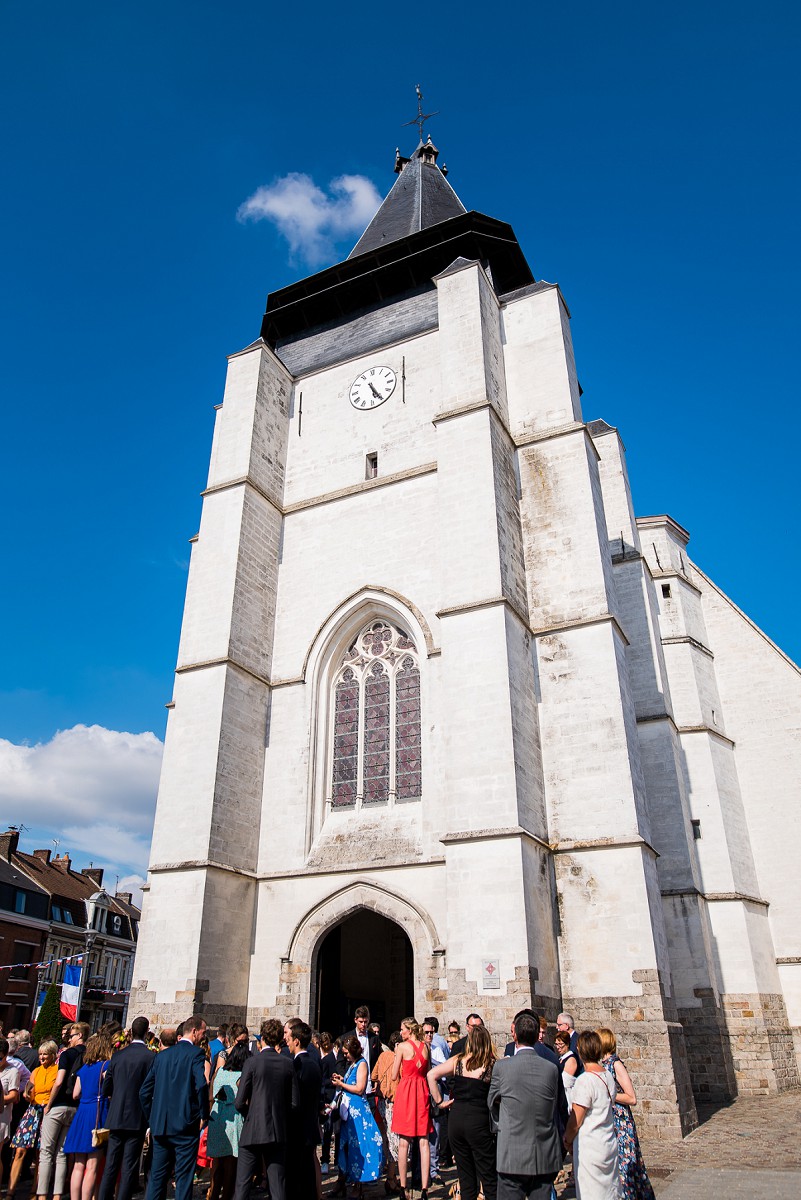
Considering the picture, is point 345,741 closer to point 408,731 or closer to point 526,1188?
point 408,731

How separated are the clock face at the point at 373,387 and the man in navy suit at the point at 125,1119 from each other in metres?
12.1

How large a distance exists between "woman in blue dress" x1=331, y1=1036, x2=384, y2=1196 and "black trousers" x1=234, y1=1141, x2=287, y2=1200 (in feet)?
4.17

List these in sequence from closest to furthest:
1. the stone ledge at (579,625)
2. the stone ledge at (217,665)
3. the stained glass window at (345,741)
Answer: the stone ledge at (579,625) → the stained glass window at (345,741) → the stone ledge at (217,665)

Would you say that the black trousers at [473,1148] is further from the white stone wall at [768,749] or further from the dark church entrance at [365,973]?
the white stone wall at [768,749]

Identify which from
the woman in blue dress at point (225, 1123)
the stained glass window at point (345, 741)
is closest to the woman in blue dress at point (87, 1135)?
the woman in blue dress at point (225, 1123)

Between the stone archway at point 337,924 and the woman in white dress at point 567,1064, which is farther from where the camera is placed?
the stone archway at point 337,924

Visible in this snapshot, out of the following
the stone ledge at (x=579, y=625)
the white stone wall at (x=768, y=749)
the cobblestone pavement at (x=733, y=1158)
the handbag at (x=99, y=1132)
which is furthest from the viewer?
the white stone wall at (x=768, y=749)

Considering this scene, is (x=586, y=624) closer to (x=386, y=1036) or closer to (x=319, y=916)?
(x=319, y=916)

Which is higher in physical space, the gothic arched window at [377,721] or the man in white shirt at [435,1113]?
the gothic arched window at [377,721]

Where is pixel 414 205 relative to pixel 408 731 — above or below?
above

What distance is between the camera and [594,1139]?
3.87 metres

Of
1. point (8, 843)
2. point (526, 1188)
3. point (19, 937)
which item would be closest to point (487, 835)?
point (526, 1188)

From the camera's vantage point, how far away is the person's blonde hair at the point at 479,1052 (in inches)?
182

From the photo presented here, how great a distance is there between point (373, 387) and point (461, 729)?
7810 mm
